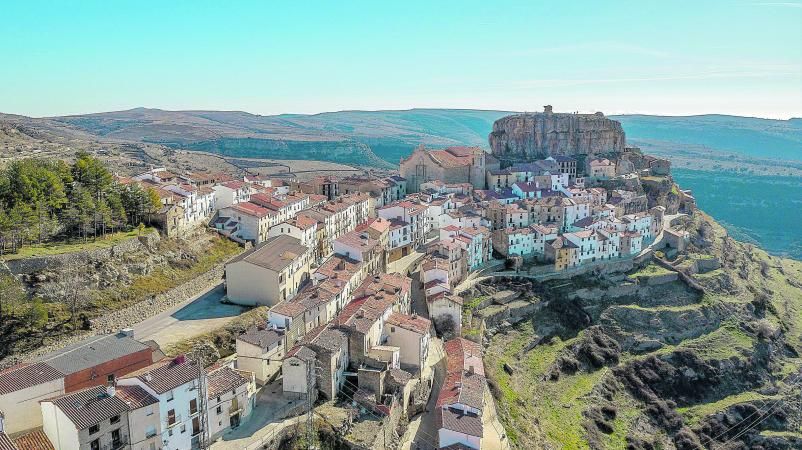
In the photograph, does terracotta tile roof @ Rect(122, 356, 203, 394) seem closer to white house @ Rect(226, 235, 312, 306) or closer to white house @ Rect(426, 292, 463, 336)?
white house @ Rect(226, 235, 312, 306)

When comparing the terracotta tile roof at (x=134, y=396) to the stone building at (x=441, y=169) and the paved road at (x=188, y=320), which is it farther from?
the stone building at (x=441, y=169)

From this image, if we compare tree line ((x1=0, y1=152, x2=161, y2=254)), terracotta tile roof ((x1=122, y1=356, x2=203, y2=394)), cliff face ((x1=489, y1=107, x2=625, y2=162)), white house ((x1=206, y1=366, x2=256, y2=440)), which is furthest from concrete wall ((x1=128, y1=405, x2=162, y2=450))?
cliff face ((x1=489, y1=107, x2=625, y2=162))

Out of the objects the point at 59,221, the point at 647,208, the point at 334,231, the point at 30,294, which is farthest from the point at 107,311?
the point at 647,208

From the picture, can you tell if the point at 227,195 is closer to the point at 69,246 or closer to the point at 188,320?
the point at 69,246

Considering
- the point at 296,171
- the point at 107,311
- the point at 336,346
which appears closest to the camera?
the point at 336,346

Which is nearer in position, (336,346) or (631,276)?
(336,346)

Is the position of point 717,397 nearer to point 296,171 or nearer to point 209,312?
point 209,312

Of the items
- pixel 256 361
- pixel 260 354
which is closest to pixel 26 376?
pixel 256 361
